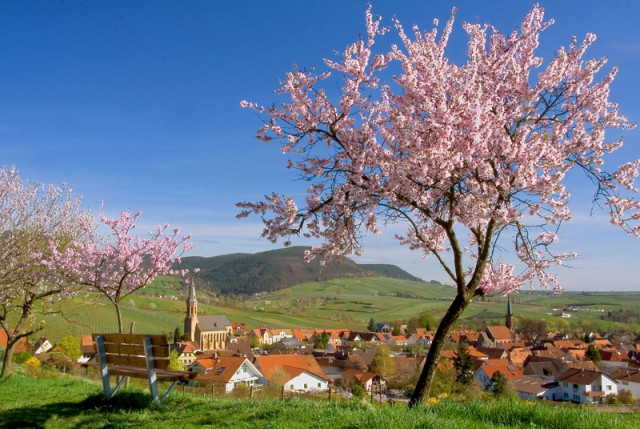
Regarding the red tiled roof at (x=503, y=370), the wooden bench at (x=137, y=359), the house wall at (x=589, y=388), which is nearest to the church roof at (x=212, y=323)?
the red tiled roof at (x=503, y=370)

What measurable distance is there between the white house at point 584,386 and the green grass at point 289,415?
40.9 metres

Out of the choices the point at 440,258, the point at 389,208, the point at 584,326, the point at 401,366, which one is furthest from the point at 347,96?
the point at 584,326

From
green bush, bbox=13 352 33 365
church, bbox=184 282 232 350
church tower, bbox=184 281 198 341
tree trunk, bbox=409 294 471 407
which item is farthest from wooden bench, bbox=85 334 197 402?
church tower, bbox=184 281 198 341

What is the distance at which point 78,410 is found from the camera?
773 cm

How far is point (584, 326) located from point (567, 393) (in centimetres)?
8084

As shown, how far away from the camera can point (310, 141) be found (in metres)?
7.34

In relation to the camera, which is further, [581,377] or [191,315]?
[191,315]

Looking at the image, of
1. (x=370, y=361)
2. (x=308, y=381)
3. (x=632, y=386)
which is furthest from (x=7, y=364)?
(x=632, y=386)

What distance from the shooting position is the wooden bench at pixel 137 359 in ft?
24.6

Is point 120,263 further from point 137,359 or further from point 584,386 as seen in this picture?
point 584,386

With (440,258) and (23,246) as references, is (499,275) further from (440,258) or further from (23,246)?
(23,246)

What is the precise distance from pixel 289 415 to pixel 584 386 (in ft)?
147

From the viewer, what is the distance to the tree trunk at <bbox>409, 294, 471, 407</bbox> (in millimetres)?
6723

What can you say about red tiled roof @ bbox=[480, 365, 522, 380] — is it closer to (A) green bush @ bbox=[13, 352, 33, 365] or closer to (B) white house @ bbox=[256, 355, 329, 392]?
(B) white house @ bbox=[256, 355, 329, 392]
